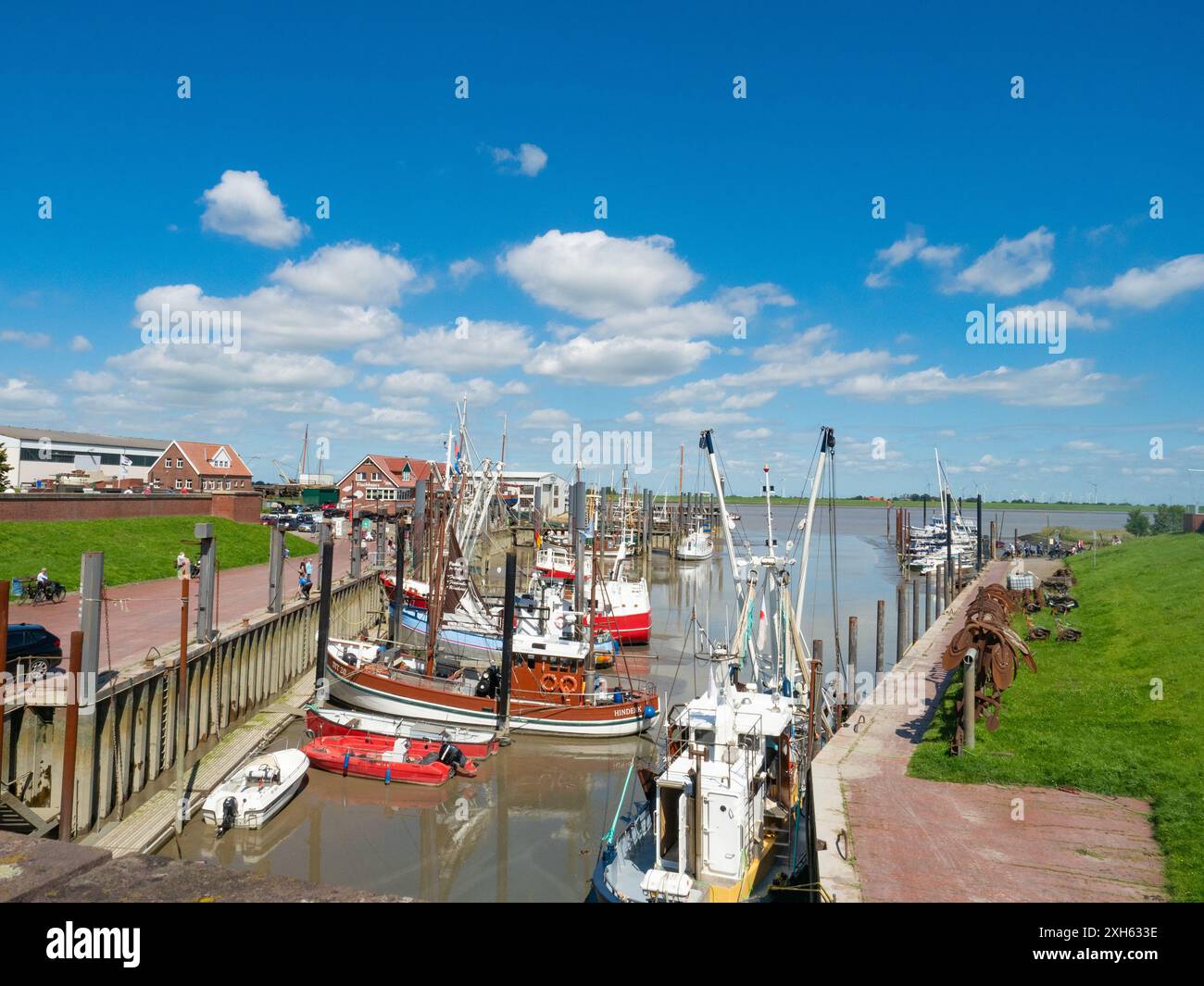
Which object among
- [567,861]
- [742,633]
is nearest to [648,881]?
[567,861]

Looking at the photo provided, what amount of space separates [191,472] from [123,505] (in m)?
45.3

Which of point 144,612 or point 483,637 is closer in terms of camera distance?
point 144,612

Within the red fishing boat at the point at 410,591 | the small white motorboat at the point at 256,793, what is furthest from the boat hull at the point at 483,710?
the red fishing boat at the point at 410,591

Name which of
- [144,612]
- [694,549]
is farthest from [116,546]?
[694,549]

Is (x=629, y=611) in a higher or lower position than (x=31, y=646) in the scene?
lower

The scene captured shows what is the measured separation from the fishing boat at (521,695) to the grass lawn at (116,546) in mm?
9291

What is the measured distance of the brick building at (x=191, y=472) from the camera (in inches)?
3575

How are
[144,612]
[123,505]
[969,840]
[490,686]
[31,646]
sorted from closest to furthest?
[969,840], [31,646], [490,686], [144,612], [123,505]

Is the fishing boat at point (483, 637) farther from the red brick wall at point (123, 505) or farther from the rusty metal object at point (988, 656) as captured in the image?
the red brick wall at point (123, 505)

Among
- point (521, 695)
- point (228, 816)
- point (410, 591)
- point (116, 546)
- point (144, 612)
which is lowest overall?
point (228, 816)

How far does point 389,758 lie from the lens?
A: 72.2 feet

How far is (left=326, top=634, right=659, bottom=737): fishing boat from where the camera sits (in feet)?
86.7

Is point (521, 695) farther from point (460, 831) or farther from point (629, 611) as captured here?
point (629, 611)
